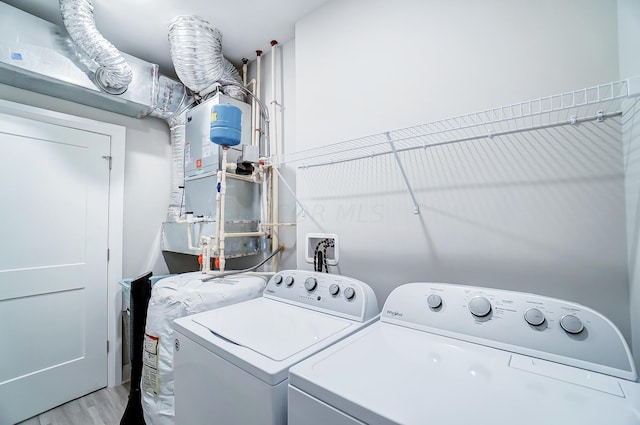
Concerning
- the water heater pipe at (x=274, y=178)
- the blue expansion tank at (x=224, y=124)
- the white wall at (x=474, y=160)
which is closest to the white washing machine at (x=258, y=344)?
the white wall at (x=474, y=160)

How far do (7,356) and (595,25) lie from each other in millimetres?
3706

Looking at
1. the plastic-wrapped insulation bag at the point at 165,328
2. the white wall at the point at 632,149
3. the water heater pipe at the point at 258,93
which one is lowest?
the plastic-wrapped insulation bag at the point at 165,328

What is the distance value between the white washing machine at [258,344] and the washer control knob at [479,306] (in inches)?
15.9

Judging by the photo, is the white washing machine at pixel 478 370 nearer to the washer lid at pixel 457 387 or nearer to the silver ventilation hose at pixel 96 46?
the washer lid at pixel 457 387

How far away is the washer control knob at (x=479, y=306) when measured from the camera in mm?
895

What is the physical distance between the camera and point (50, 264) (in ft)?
6.64

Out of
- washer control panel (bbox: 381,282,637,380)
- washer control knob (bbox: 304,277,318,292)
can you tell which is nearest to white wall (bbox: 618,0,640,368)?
washer control panel (bbox: 381,282,637,380)

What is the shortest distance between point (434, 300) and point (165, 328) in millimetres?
1368

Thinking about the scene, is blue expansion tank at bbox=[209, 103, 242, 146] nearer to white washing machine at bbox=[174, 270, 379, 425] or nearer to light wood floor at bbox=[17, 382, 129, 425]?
white washing machine at bbox=[174, 270, 379, 425]

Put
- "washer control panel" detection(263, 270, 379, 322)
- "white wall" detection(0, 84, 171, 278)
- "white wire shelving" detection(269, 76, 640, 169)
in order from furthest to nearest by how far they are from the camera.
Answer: "white wall" detection(0, 84, 171, 278) → "washer control panel" detection(263, 270, 379, 322) → "white wire shelving" detection(269, 76, 640, 169)

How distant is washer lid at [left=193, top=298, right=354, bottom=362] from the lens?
0.90 meters

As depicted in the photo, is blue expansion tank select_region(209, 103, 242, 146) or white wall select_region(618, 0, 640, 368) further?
blue expansion tank select_region(209, 103, 242, 146)

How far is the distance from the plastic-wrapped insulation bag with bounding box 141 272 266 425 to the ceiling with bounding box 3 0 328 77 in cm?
185

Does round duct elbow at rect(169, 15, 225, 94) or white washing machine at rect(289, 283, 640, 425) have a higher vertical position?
round duct elbow at rect(169, 15, 225, 94)
